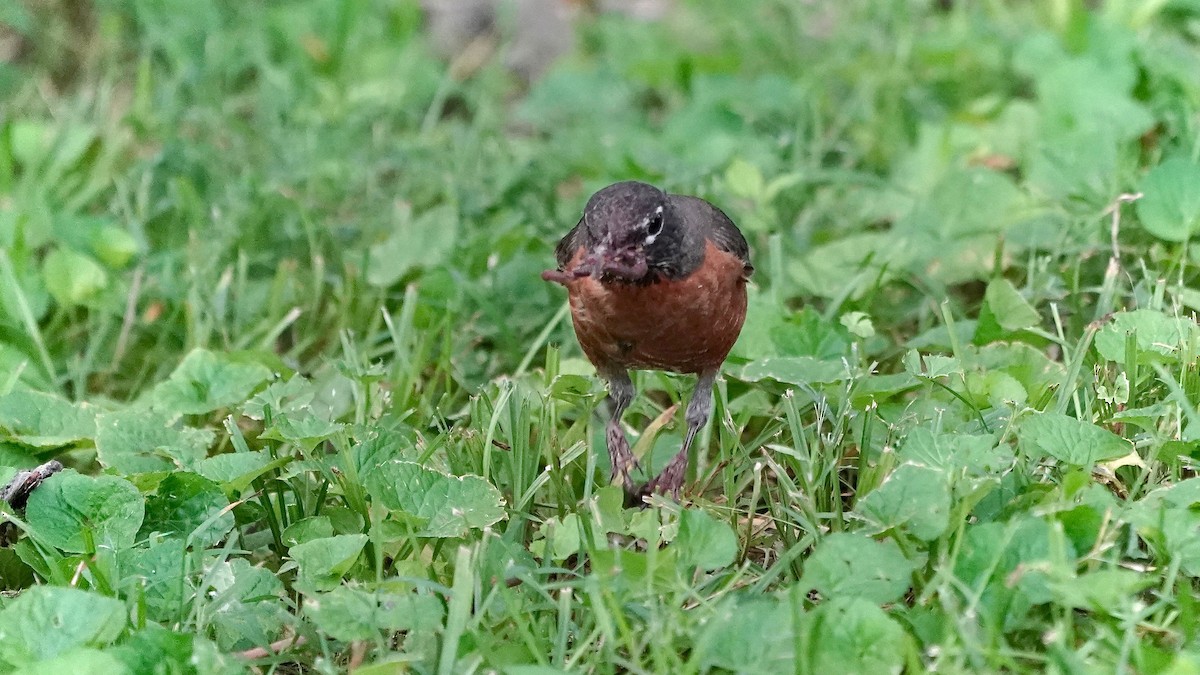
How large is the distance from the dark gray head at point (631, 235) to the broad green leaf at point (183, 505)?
0.91 meters

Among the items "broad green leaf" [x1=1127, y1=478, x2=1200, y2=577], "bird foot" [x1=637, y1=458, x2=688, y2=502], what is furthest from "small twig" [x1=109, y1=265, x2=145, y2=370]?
"broad green leaf" [x1=1127, y1=478, x2=1200, y2=577]

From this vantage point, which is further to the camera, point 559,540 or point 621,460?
point 621,460

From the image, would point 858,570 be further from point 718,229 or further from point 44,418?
point 44,418

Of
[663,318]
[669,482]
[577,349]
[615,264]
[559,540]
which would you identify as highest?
[615,264]

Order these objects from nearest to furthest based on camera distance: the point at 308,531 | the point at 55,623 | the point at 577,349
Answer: the point at 55,623 < the point at 308,531 < the point at 577,349

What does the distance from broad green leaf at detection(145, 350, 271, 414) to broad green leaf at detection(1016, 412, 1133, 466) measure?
6.13 feet

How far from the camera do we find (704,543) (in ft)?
7.98

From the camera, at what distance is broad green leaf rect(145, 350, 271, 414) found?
10.7 feet

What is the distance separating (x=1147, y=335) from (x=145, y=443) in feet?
A: 7.61

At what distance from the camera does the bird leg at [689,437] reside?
2988 millimetres

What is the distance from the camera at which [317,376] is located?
3.70 metres

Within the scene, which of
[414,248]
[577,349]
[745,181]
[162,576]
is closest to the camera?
[162,576]

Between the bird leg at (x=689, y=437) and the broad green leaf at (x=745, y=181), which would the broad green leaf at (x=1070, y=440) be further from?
the broad green leaf at (x=745, y=181)

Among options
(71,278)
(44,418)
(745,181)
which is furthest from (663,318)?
(71,278)
